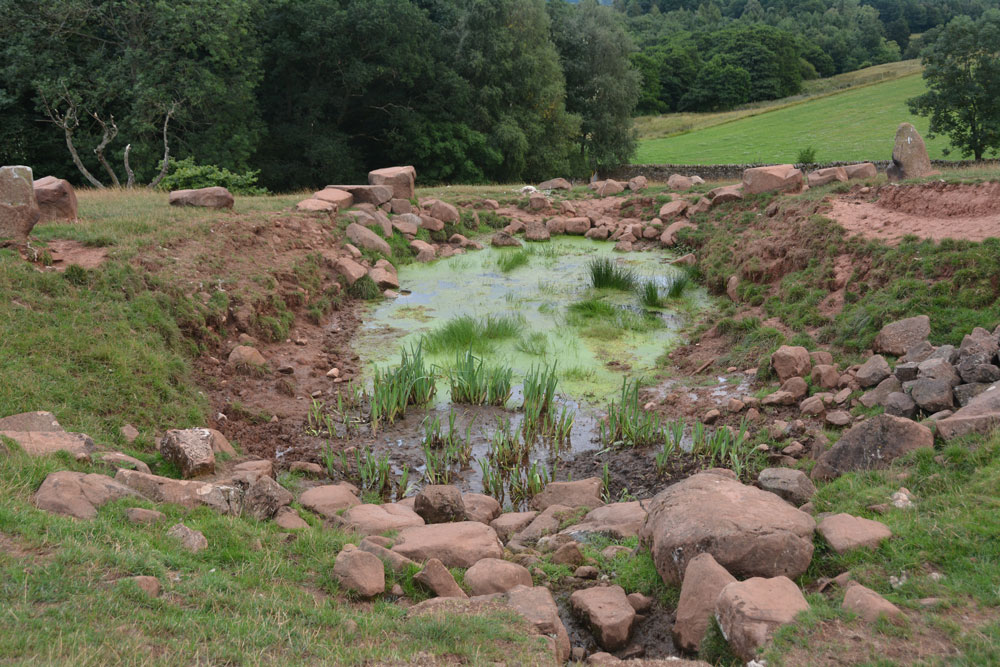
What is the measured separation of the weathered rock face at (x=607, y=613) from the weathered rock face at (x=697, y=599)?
0.91ft

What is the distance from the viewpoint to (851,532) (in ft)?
14.8

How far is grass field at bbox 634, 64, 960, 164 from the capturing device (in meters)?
30.3

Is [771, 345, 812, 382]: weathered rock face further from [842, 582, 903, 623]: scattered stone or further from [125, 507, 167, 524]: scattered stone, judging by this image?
[125, 507, 167, 524]: scattered stone

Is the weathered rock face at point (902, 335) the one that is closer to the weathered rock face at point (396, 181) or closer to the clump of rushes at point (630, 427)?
the clump of rushes at point (630, 427)

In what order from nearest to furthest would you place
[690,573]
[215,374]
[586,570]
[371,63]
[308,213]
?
[690,573]
[586,570]
[215,374]
[308,213]
[371,63]

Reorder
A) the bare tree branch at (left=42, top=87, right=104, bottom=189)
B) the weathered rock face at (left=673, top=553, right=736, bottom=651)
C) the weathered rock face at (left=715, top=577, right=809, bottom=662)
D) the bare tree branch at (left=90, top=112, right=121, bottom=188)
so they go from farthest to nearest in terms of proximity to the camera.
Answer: the bare tree branch at (left=42, top=87, right=104, bottom=189) < the bare tree branch at (left=90, top=112, right=121, bottom=188) < the weathered rock face at (left=673, top=553, right=736, bottom=651) < the weathered rock face at (left=715, top=577, right=809, bottom=662)

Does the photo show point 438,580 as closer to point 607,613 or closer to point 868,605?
point 607,613

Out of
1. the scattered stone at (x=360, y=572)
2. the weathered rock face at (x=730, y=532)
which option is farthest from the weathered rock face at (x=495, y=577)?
the weathered rock face at (x=730, y=532)

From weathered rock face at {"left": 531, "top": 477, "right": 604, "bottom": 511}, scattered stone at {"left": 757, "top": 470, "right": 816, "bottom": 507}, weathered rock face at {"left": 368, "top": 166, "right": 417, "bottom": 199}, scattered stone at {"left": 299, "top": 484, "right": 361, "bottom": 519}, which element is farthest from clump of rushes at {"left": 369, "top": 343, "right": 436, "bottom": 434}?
weathered rock face at {"left": 368, "top": 166, "right": 417, "bottom": 199}

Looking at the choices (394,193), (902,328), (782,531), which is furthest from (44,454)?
(394,193)

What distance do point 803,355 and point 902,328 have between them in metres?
0.98

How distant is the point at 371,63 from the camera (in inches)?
1059

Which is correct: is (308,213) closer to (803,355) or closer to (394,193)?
(394,193)

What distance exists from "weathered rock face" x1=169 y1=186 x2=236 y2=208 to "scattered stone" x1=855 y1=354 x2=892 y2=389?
32.4 ft
